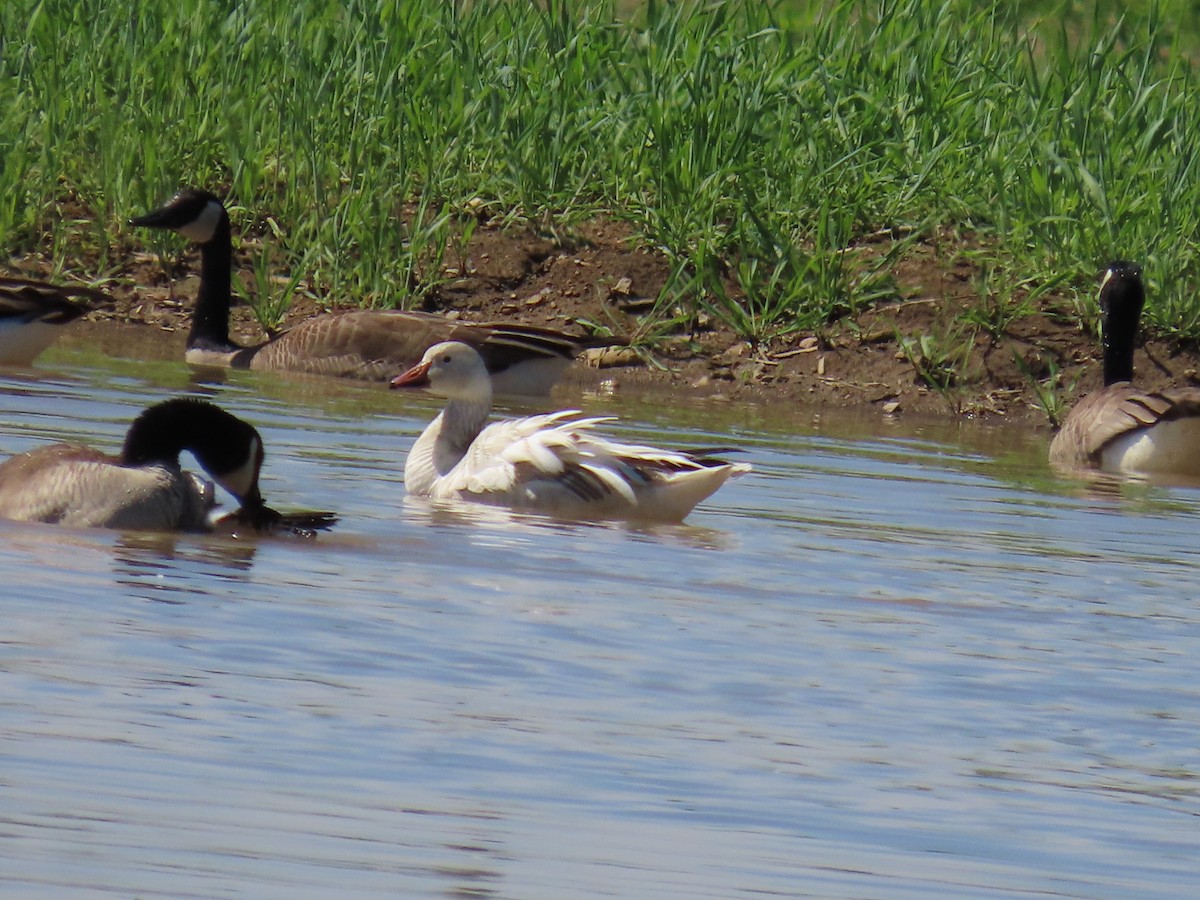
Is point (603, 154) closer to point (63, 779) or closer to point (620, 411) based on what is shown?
point (620, 411)

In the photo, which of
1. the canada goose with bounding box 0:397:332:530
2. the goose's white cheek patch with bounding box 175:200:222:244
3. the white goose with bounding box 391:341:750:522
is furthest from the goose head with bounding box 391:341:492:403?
the goose's white cheek patch with bounding box 175:200:222:244

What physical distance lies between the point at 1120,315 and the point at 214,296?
16.9 ft

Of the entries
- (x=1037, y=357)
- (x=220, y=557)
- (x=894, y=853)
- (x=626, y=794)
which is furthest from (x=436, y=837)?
(x=1037, y=357)

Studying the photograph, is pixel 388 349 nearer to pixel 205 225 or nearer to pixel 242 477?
pixel 205 225

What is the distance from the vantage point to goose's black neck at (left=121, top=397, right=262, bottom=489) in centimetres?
798

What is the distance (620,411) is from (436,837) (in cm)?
812

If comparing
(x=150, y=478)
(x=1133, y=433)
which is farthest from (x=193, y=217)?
(x=150, y=478)

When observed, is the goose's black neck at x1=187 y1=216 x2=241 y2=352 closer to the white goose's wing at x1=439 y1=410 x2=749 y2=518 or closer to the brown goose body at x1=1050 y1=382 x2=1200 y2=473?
the brown goose body at x1=1050 y1=382 x2=1200 y2=473

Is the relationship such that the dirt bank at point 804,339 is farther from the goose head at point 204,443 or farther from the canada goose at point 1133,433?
the goose head at point 204,443

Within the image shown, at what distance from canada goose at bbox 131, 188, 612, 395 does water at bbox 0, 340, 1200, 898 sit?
3.80m

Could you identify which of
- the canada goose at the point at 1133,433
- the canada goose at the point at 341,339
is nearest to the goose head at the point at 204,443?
the canada goose at the point at 341,339

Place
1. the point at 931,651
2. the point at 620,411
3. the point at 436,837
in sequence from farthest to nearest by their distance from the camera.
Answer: the point at 620,411 < the point at 931,651 < the point at 436,837

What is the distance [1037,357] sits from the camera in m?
14.0

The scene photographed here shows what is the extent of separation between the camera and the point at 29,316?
12.5 metres
